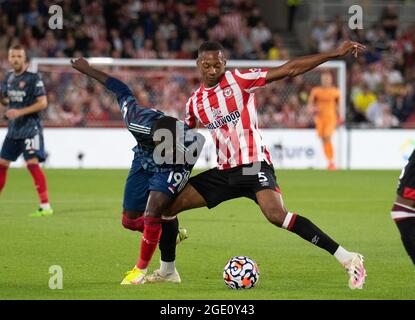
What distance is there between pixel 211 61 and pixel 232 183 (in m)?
1.04

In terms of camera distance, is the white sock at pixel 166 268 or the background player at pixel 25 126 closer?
the white sock at pixel 166 268

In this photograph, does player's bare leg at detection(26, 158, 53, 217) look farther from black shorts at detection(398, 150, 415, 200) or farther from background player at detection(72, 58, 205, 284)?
black shorts at detection(398, 150, 415, 200)

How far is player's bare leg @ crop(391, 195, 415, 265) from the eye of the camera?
291 inches

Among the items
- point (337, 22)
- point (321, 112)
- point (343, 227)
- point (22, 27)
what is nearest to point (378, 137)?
point (321, 112)

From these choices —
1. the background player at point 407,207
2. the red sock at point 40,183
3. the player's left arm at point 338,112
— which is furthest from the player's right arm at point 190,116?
the player's left arm at point 338,112

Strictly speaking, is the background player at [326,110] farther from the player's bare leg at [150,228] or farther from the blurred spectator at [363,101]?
the player's bare leg at [150,228]

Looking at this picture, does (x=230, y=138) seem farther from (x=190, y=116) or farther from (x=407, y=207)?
(x=407, y=207)

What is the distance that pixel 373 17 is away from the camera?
1212 inches

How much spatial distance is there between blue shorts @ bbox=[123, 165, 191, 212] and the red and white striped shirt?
0.40 metres

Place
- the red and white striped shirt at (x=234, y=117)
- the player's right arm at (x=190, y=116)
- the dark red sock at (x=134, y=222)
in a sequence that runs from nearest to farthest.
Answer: the red and white striped shirt at (x=234, y=117)
the player's right arm at (x=190, y=116)
the dark red sock at (x=134, y=222)

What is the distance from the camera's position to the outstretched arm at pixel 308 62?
810 cm

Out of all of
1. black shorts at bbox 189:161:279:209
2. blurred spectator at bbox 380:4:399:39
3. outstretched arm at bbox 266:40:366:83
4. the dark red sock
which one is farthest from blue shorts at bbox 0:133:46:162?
blurred spectator at bbox 380:4:399:39
